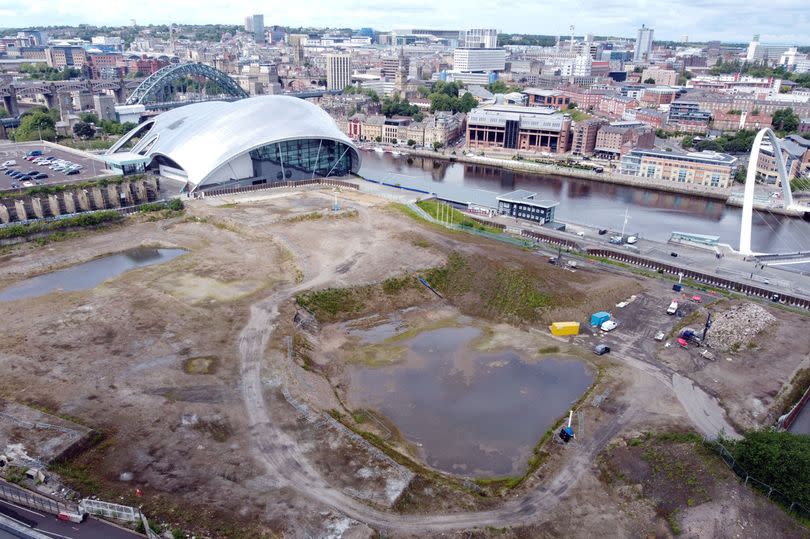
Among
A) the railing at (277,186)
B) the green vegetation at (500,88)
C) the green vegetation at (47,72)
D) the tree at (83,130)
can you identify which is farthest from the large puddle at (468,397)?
the green vegetation at (47,72)

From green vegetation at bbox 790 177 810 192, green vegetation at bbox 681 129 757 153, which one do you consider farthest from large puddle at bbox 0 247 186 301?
green vegetation at bbox 681 129 757 153

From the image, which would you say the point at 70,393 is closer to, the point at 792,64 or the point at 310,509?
the point at 310,509

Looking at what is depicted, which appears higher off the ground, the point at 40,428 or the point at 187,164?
the point at 187,164

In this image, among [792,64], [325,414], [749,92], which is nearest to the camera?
[325,414]

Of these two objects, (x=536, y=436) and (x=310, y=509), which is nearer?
(x=310, y=509)

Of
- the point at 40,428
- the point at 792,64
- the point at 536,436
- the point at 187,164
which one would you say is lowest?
the point at 536,436

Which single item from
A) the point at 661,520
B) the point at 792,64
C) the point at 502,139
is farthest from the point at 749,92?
the point at 661,520

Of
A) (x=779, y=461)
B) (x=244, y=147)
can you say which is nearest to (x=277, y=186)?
(x=244, y=147)

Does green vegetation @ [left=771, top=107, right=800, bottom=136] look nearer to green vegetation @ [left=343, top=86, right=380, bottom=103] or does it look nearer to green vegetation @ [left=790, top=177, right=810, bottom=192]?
green vegetation @ [left=790, top=177, right=810, bottom=192]
